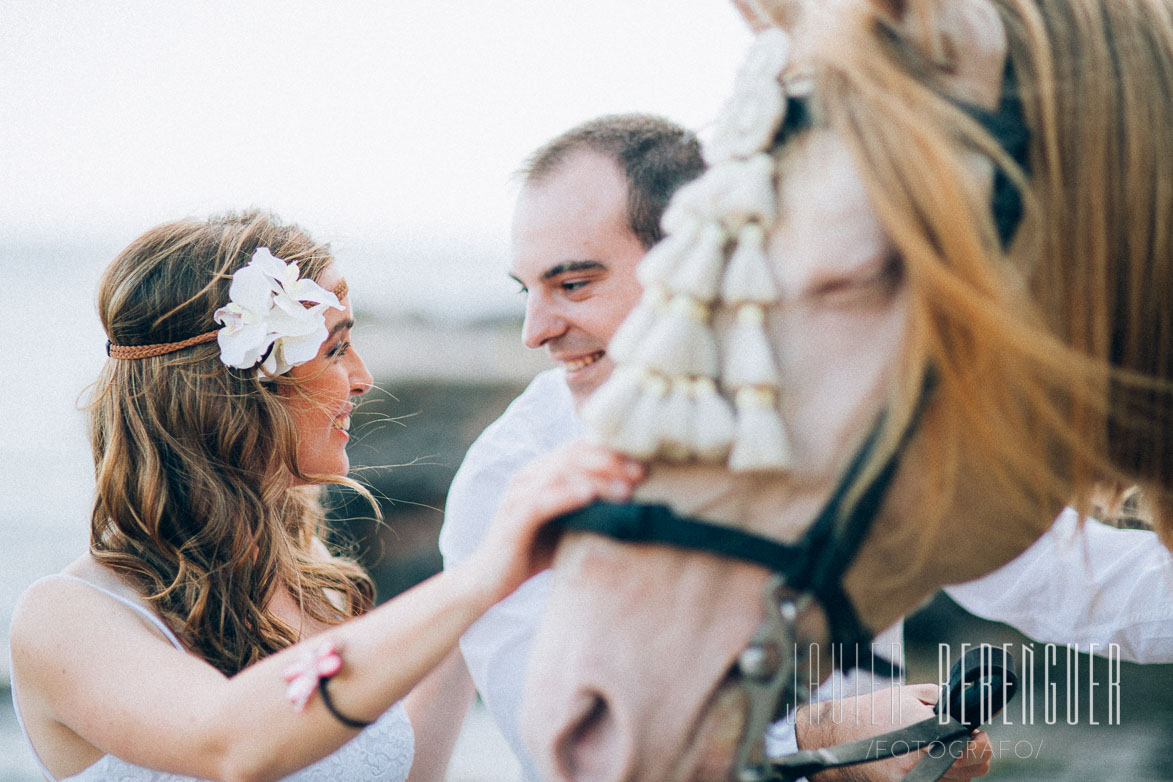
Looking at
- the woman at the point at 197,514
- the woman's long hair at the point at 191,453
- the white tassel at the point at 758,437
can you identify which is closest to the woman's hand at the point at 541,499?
the white tassel at the point at 758,437

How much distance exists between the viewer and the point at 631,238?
68.9 inches

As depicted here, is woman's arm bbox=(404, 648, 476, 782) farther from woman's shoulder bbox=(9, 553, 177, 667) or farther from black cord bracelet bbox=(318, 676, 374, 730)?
black cord bracelet bbox=(318, 676, 374, 730)

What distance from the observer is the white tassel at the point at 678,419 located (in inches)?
31.9

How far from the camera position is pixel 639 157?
6.00ft

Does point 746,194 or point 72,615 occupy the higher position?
point 746,194

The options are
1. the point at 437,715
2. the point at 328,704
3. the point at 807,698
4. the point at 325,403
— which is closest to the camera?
the point at 807,698

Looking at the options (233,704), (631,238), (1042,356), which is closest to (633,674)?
(1042,356)

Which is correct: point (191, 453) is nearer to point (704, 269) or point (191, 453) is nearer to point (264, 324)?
point (264, 324)

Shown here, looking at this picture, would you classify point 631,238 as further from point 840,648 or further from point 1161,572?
point 1161,572

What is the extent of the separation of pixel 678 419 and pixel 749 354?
94mm

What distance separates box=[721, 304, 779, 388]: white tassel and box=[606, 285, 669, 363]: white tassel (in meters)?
0.08

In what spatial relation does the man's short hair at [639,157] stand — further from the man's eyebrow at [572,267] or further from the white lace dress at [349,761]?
the white lace dress at [349,761]

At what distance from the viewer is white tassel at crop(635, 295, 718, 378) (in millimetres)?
818

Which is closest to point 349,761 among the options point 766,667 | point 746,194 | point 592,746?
point 592,746
